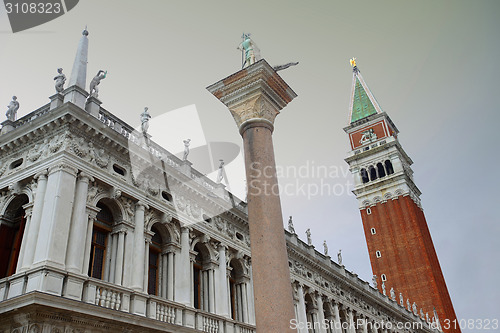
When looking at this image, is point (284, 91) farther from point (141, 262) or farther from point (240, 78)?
point (141, 262)

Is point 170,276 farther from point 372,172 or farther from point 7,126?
point 372,172

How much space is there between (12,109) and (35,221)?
20.3 ft

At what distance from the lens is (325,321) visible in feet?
93.0

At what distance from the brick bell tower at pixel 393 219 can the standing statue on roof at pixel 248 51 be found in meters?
46.3

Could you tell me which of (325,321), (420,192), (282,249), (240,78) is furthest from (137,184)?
(420,192)

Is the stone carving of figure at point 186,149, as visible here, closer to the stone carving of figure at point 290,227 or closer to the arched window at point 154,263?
the arched window at point 154,263

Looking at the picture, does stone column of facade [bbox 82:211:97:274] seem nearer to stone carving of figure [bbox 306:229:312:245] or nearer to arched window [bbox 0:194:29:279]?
arched window [bbox 0:194:29:279]

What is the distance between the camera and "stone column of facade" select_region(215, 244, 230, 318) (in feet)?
62.9

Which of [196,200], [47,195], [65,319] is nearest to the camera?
[65,319]

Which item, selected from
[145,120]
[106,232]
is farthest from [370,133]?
[106,232]

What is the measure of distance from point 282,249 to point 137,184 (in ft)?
34.7

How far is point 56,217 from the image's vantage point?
1369cm

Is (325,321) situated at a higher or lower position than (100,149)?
lower

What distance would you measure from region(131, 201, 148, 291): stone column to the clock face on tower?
5153 centimetres
